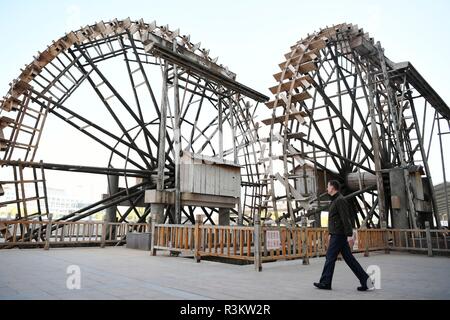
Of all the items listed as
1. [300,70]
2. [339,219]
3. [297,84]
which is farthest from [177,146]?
[339,219]

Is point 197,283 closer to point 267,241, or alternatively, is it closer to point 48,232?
point 267,241

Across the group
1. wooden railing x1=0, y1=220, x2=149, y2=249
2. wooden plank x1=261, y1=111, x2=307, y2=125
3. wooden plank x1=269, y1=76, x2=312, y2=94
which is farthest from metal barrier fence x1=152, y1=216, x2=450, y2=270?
wooden plank x1=269, y1=76, x2=312, y2=94

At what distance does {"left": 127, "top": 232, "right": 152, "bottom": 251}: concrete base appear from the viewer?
1074cm

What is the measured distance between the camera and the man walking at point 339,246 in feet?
14.6

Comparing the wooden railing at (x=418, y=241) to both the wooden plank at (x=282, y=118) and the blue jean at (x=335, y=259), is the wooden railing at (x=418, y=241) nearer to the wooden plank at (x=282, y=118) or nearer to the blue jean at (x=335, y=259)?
the wooden plank at (x=282, y=118)

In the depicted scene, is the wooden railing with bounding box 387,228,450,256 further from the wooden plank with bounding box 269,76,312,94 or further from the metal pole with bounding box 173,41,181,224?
the metal pole with bounding box 173,41,181,224

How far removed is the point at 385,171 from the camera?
12781 mm

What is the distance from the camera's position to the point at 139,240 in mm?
11055

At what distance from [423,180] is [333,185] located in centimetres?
1192

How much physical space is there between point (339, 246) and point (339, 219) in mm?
382

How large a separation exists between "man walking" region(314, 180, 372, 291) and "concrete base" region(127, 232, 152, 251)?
734cm

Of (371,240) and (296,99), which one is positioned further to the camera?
(296,99)
